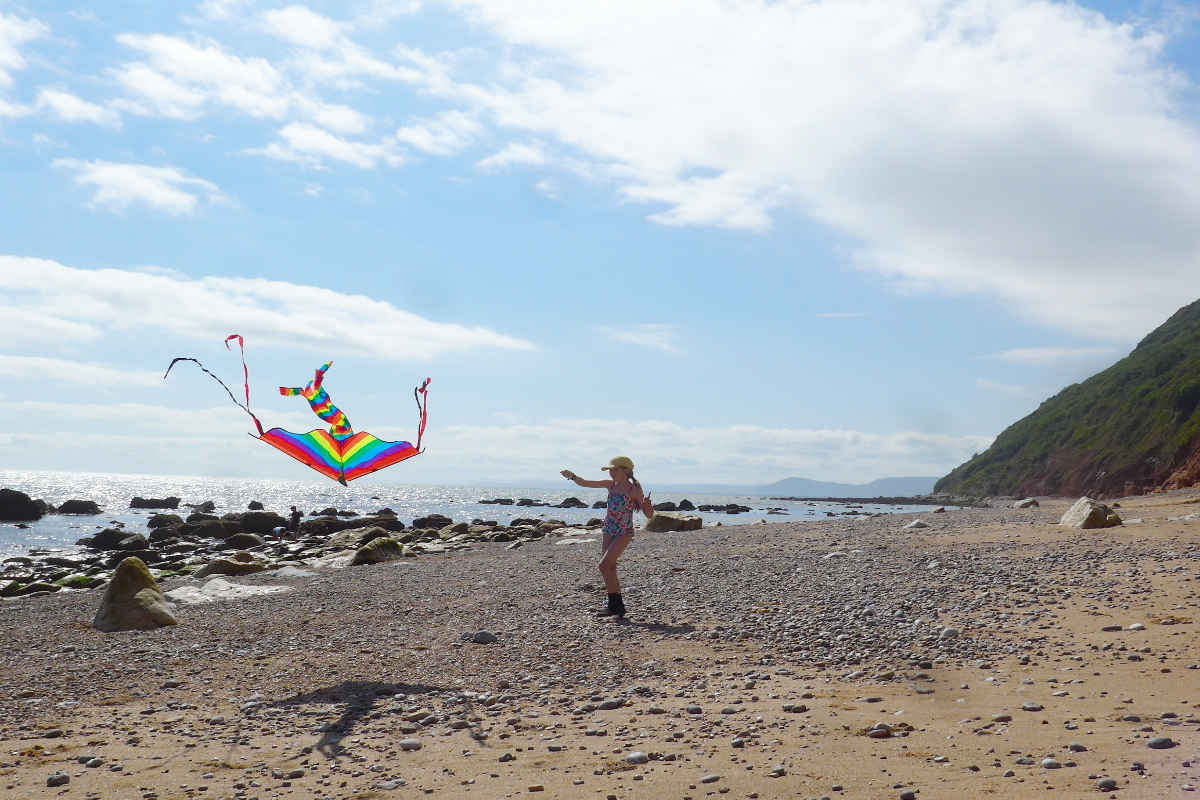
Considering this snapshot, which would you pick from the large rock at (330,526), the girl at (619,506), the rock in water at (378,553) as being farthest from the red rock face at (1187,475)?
the girl at (619,506)

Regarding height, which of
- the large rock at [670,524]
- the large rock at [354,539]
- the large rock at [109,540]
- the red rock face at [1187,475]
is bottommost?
the large rock at [109,540]

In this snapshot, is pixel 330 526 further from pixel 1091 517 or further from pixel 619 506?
pixel 1091 517

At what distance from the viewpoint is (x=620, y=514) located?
1430 centimetres

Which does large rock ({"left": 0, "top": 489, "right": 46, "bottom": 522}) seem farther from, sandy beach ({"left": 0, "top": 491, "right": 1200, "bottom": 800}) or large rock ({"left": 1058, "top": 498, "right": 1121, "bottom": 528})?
large rock ({"left": 1058, "top": 498, "right": 1121, "bottom": 528})

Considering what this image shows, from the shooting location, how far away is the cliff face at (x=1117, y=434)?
6894 cm

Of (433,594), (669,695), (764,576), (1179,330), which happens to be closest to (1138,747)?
(669,695)

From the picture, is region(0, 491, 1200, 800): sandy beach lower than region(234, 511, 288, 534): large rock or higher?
higher

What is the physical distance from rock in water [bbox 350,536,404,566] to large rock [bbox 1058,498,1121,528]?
1990 centimetres

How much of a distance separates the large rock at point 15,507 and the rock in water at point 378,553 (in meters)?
58.9

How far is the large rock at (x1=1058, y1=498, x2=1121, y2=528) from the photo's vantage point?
20.7 metres

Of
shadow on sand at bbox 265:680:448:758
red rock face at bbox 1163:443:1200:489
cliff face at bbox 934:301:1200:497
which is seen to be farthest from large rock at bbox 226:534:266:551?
cliff face at bbox 934:301:1200:497

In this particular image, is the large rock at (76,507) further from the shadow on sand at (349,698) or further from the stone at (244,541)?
the shadow on sand at (349,698)

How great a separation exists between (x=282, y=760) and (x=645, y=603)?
320 inches

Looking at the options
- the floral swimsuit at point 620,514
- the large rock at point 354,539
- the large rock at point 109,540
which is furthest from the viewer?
the large rock at point 109,540
